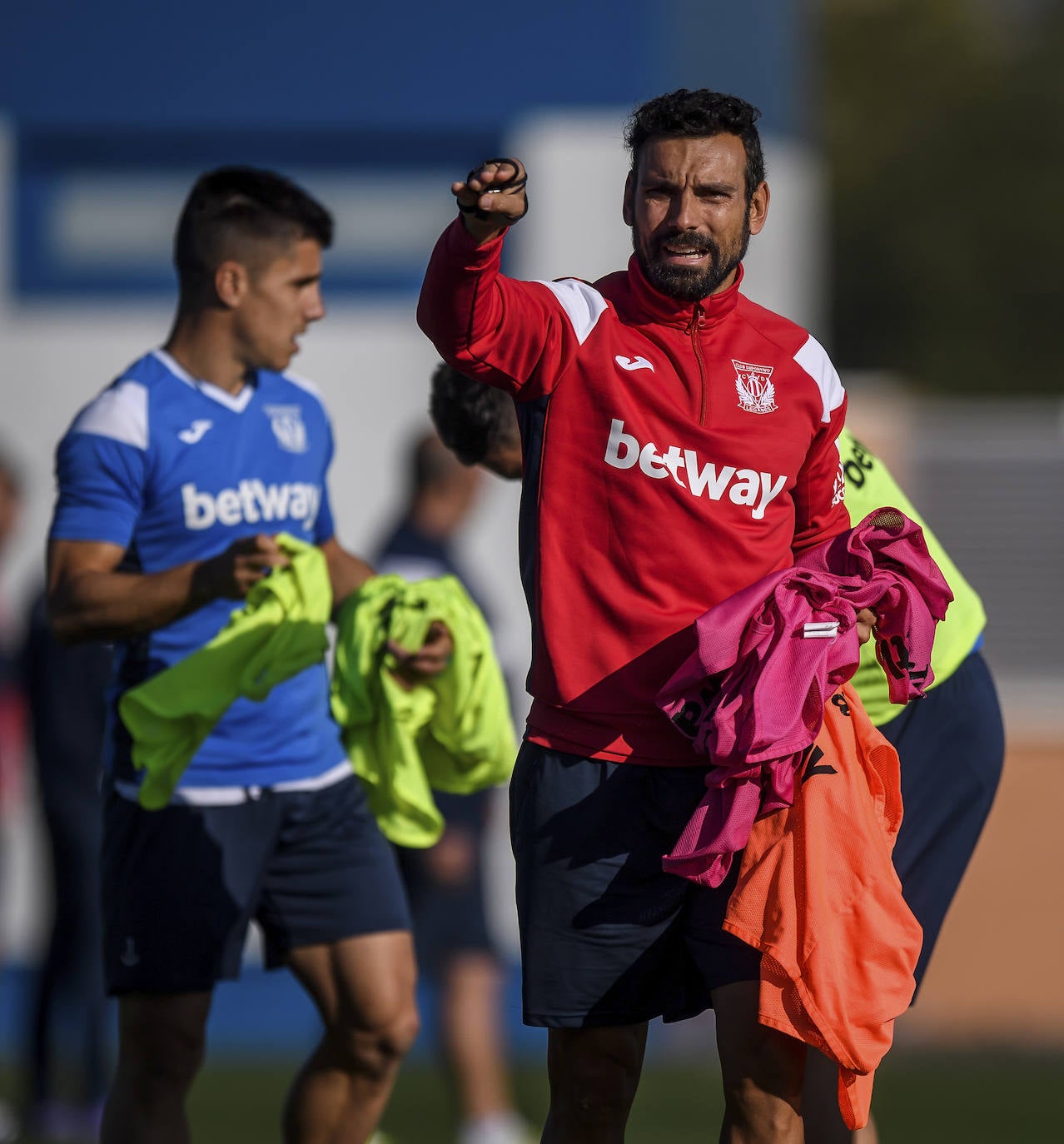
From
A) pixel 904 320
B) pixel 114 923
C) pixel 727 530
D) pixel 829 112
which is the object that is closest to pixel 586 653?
pixel 727 530

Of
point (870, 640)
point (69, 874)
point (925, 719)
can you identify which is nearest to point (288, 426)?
point (870, 640)

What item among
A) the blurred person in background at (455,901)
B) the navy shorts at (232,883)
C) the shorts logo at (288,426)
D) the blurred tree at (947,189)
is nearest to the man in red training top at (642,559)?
the navy shorts at (232,883)

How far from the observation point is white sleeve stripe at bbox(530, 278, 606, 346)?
335cm

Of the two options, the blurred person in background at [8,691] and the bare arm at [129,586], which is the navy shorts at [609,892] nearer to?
the bare arm at [129,586]

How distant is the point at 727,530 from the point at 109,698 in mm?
1673

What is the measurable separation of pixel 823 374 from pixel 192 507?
1508 millimetres

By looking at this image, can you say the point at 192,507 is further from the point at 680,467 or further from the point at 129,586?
the point at 680,467

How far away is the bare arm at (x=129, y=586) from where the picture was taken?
3.73 meters

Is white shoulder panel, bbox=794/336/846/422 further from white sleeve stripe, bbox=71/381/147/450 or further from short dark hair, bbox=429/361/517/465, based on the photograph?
white sleeve stripe, bbox=71/381/147/450

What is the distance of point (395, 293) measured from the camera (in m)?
9.02

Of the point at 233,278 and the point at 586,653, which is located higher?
the point at 233,278

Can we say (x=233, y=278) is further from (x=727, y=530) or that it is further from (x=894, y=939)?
(x=894, y=939)

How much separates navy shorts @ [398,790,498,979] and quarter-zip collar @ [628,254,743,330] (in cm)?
344

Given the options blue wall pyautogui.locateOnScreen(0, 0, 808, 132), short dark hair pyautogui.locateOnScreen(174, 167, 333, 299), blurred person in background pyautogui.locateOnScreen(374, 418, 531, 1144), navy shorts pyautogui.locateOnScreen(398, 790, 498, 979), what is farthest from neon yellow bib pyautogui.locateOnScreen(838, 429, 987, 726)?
blue wall pyautogui.locateOnScreen(0, 0, 808, 132)
